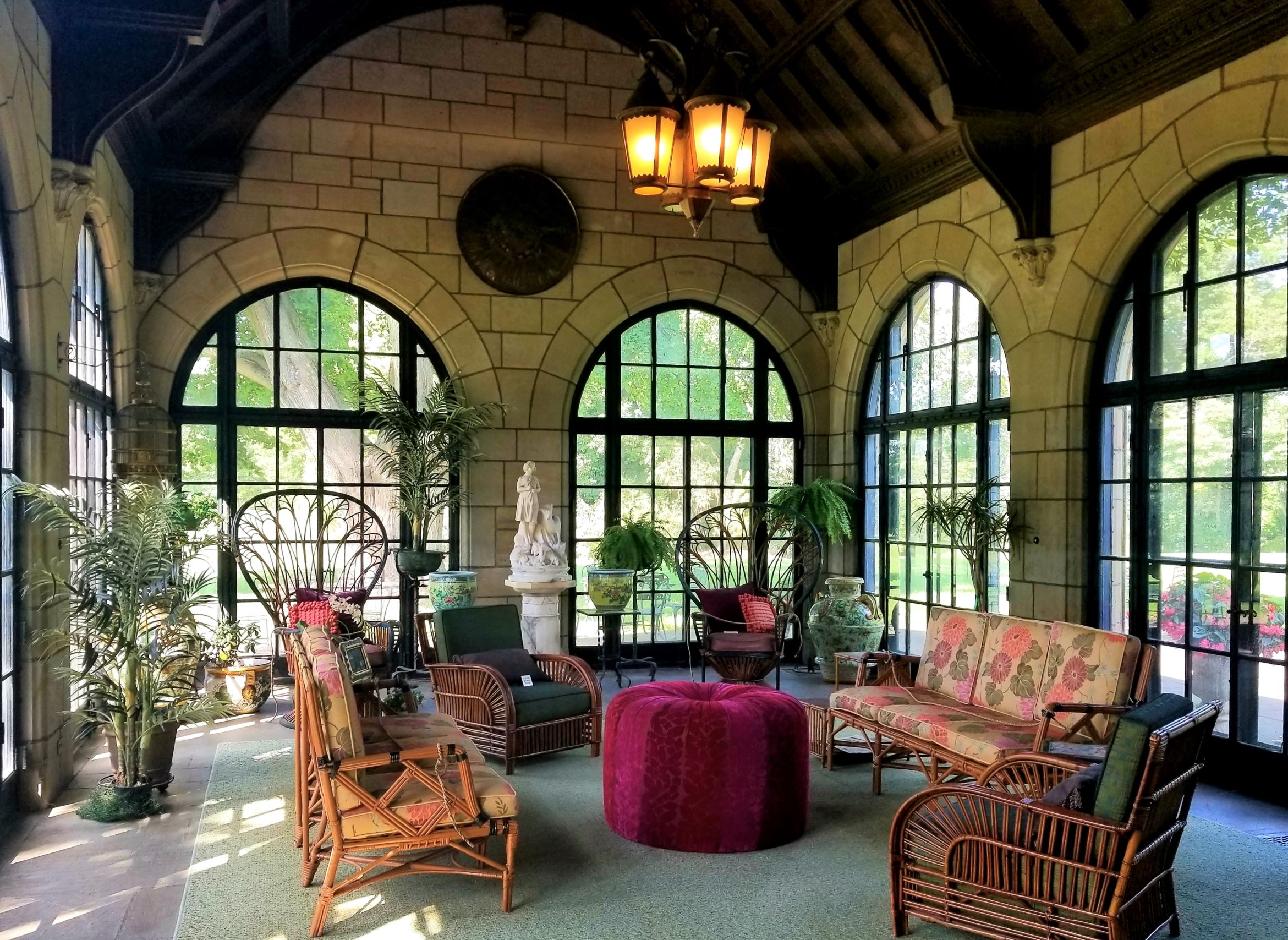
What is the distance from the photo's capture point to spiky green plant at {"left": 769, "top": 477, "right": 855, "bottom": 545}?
29.0ft

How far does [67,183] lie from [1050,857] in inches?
215


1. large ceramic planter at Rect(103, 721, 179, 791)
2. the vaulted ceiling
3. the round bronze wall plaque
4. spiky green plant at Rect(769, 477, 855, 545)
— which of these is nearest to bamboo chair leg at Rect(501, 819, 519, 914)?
large ceramic planter at Rect(103, 721, 179, 791)

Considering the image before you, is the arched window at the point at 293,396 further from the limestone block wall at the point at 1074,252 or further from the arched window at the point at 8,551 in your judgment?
the limestone block wall at the point at 1074,252

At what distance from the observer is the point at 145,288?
803 cm

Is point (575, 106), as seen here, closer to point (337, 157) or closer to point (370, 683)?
point (337, 157)

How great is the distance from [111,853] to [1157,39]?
6569 mm

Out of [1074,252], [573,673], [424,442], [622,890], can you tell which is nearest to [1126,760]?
[622,890]

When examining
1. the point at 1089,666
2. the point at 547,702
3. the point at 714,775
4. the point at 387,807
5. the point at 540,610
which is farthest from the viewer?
the point at 540,610

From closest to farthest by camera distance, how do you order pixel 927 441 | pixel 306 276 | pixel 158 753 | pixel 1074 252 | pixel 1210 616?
pixel 158 753 → pixel 1210 616 → pixel 1074 252 → pixel 927 441 → pixel 306 276

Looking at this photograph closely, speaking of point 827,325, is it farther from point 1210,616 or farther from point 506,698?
point 506,698

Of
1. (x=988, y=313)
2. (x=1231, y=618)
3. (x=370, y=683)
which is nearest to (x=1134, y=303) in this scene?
(x=988, y=313)

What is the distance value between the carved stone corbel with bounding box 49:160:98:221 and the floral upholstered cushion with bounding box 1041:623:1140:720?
5.47 m

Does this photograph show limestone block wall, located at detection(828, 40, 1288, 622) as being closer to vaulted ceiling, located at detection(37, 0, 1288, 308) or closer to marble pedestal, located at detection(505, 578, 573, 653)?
vaulted ceiling, located at detection(37, 0, 1288, 308)

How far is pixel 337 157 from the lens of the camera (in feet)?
28.0
